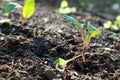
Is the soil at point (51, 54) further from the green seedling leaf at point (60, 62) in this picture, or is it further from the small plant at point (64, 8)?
the small plant at point (64, 8)

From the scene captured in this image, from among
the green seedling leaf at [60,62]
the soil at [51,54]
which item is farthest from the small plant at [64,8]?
the green seedling leaf at [60,62]

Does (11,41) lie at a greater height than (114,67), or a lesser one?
greater

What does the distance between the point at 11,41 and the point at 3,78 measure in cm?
45

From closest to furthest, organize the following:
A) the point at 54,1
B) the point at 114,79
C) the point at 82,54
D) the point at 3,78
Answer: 1. the point at 3,78
2. the point at 114,79
3. the point at 82,54
4. the point at 54,1

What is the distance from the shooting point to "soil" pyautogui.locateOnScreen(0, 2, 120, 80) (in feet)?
5.40

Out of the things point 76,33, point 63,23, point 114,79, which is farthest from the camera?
point 63,23

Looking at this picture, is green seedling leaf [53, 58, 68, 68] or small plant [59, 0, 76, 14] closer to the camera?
green seedling leaf [53, 58, 68, 68]

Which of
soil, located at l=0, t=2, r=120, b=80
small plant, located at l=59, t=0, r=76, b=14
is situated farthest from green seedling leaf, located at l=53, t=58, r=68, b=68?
small plant, located at l=59, t=0, r=76, b=14

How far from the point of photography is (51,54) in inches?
76.2

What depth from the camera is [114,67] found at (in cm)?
188

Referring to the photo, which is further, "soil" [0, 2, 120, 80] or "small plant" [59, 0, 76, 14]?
"small plant" [59, 0, 76, 14]

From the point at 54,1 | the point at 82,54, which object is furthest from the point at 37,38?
the point at 54,1

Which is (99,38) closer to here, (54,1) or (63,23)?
(63,23)

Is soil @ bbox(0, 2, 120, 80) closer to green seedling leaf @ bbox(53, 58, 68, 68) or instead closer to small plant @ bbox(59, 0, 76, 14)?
green seedling leaf @ bbox(53, 58, 68, 68)
